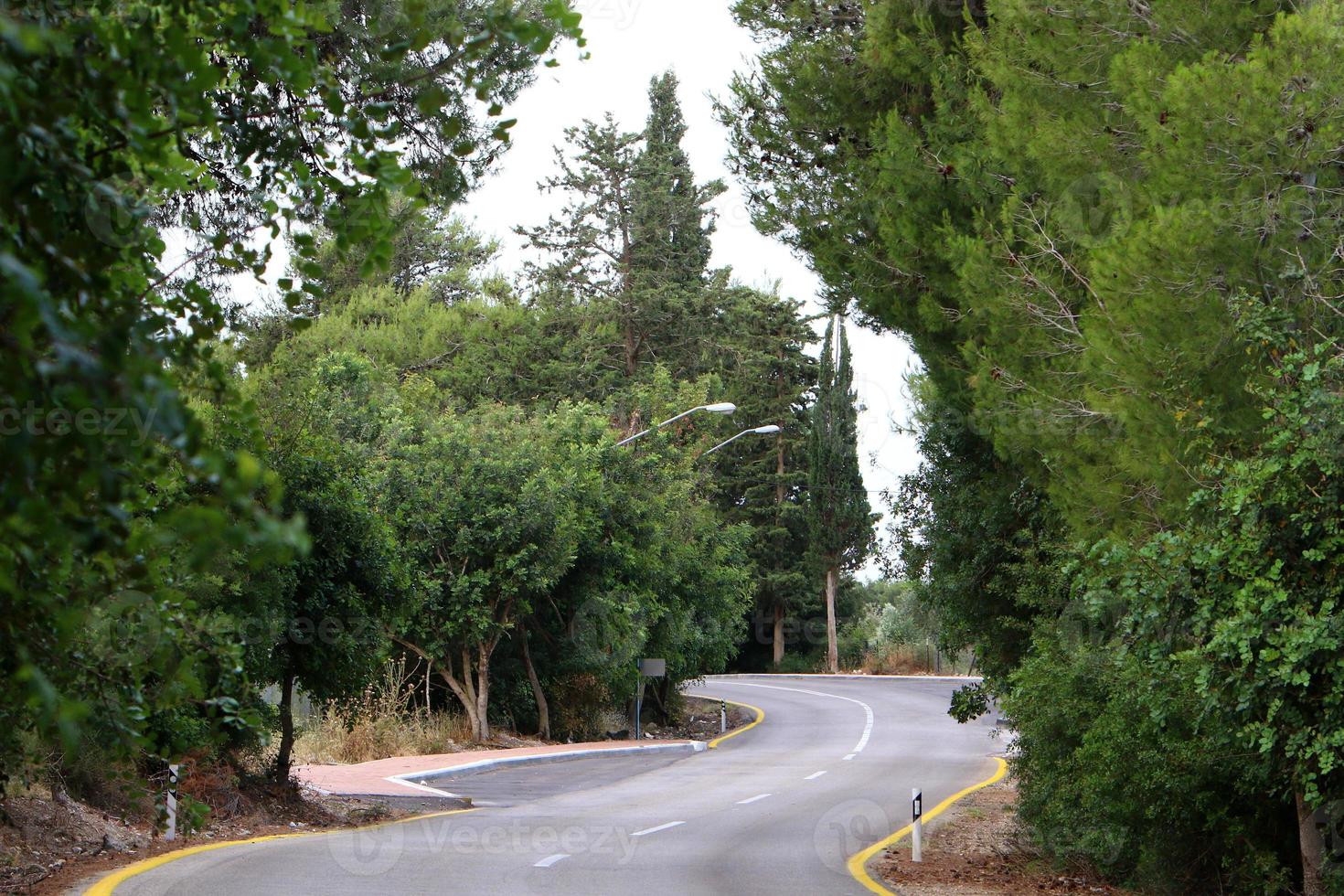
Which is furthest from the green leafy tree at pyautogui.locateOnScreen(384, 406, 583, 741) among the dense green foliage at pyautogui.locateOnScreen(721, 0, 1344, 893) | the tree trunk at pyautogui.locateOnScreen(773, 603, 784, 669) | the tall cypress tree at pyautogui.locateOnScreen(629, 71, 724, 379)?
the tree trunk at pyautogui.locateOnScreen(773, 603, 784, 669)

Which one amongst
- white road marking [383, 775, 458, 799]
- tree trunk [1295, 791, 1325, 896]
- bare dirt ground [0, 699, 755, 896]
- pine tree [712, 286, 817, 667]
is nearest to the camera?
tree trunk [1295, 791, 1325, 896]

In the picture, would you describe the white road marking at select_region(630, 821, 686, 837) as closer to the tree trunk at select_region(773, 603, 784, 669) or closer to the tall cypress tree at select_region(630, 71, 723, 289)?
the tall cypress tree at select_region(630, 71, 723, 289)

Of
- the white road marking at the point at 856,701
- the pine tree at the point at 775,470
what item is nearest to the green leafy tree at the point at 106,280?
the white road marking at the point at 856,701

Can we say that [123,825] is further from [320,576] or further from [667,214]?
[667,214]

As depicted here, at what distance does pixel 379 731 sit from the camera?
77.2 feet

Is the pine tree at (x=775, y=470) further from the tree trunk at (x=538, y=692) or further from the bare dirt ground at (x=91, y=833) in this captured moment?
the bare dirt ground at (x=91, y=833)

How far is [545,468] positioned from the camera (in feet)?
85.0

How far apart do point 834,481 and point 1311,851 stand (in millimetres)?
50417

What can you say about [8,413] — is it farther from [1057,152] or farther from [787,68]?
[787,68]

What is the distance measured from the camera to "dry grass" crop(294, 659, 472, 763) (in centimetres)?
2220

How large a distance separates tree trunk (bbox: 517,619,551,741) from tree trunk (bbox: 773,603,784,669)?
34476 mm

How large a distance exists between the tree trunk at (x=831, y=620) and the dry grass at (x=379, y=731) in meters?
35.4

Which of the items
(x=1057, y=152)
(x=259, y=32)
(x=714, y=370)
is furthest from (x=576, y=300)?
(x=259, y=32)

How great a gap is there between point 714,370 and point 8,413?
1991 inches
